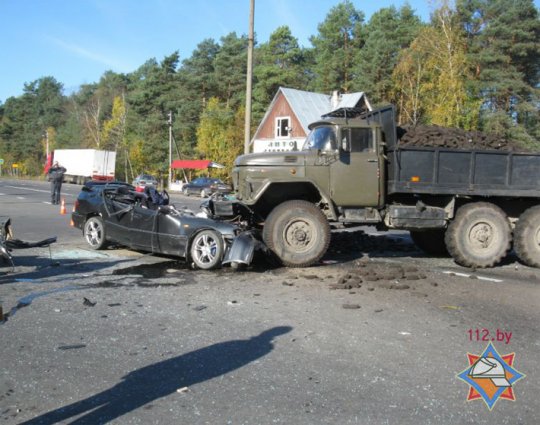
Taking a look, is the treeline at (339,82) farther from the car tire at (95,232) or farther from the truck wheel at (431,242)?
the car tire at (95,232)

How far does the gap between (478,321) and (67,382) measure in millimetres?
4331

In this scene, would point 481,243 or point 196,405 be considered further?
point 481,243

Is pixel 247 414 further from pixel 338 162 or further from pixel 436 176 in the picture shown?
pixel 436 176

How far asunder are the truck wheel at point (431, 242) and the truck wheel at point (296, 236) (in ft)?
9.68

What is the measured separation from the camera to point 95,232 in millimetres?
10516

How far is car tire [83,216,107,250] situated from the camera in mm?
10375

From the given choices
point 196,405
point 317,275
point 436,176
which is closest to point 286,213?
point 317,275

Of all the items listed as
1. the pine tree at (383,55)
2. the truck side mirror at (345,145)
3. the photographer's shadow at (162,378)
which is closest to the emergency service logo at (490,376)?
the photographer's shadow at (162,378)

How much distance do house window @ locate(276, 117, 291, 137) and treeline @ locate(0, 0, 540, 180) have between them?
7.33m

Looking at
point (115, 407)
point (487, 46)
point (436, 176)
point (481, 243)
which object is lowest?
point (115, 407)

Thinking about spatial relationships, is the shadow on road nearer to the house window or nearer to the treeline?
the treeline

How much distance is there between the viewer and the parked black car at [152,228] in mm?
8688

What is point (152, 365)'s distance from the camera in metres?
4.38

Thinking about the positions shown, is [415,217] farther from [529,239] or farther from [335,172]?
[529,239]
